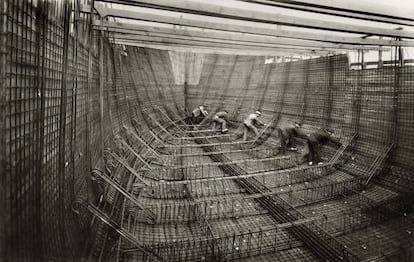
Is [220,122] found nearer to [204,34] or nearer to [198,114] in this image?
[198,114]

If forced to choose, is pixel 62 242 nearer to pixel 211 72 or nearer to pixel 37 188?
pixel 37 188

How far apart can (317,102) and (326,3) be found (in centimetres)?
489

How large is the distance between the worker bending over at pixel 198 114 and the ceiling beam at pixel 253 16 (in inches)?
263

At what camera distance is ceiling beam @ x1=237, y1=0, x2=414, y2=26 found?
3.31 metres

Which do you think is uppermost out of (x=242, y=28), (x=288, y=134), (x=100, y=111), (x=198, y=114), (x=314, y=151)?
(x=242, y=28)

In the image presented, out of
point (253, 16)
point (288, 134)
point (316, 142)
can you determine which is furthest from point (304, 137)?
point (253, 16)

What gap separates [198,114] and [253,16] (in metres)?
7.17

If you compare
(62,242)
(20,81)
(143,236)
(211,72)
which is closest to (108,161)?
(143,236)

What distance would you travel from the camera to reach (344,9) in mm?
3615

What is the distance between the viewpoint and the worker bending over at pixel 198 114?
35.5 ft

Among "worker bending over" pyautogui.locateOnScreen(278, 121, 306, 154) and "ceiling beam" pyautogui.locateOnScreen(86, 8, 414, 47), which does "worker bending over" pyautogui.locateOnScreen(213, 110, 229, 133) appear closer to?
"worker bending over" pyautogui.locateOnScreen(278, 121, 306, 154)

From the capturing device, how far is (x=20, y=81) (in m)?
1.89

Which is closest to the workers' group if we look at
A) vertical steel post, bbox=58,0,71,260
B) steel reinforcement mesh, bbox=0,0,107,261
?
steel reinforcement mesh, bbox=0,0,107,261

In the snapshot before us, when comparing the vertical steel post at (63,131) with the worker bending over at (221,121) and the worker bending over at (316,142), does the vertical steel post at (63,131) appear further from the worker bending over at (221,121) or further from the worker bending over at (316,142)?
the worker bending over at (221,121)
